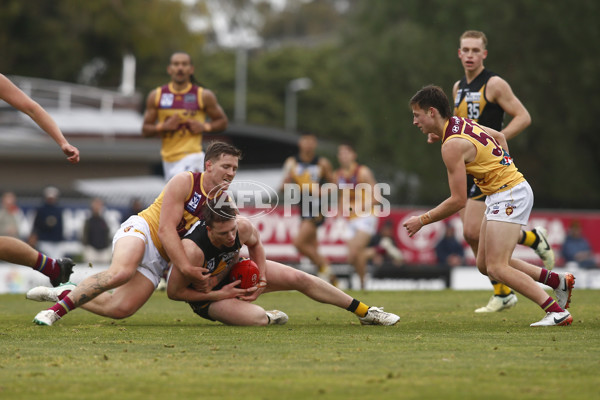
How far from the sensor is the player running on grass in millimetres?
7977

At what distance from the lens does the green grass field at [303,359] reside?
507 cm

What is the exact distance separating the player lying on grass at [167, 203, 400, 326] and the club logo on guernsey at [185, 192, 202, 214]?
0.61ft

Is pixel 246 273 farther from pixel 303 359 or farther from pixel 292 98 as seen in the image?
pixel 292 98

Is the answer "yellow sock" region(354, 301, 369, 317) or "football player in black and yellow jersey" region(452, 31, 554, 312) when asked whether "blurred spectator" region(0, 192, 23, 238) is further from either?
"yellow sock" region(354, 301, 369, 317)

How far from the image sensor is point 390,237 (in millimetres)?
21969

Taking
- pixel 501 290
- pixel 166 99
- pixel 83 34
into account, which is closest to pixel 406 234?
pixel 166 99

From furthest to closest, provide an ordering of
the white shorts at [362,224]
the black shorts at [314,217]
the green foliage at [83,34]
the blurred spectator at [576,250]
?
1. the green foliage at [83,34]
2. the blurred spectator at [576,250]
3. the white shorts at [362,224]
4. the black shorts at [314,217]

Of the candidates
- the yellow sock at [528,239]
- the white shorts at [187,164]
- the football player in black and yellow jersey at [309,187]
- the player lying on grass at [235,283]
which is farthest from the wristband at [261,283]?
the football player in black and yellow jersey at [309,187]

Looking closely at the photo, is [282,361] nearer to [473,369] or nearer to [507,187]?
[473,369]

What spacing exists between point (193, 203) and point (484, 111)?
3.61 meters

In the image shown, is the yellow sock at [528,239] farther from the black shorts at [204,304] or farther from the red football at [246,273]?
the black shorts at [204,304]

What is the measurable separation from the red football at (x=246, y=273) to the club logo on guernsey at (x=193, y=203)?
62 cm

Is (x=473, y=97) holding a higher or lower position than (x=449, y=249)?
higher

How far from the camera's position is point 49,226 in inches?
817
